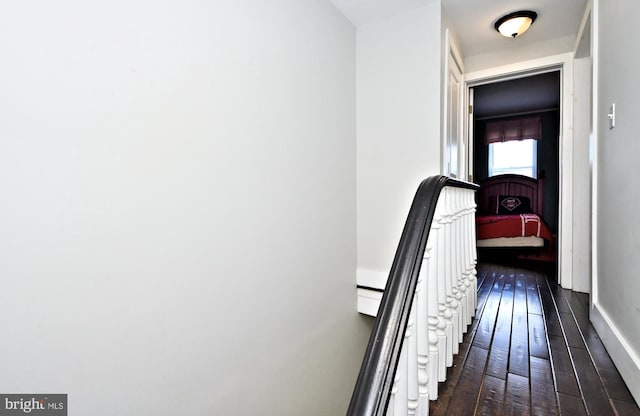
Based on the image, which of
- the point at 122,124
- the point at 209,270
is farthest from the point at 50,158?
the point at 209,270

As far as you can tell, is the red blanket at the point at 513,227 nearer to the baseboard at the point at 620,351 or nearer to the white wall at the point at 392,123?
the white wall at the point at 392,123

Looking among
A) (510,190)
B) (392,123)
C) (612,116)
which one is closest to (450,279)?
(612,116)

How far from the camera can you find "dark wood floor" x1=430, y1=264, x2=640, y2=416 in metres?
1.09

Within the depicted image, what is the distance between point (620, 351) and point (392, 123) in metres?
1.85

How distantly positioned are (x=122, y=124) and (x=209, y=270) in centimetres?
68

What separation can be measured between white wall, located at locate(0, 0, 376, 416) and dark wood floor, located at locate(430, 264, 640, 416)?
96 centimetres

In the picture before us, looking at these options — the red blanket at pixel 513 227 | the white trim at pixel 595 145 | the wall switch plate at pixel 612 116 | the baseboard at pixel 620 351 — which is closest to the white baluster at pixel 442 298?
the baseboard at pixel 620 351

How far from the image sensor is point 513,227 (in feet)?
13.7

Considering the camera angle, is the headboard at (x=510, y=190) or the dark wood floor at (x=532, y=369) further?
the headboard at (x=510, y=190)

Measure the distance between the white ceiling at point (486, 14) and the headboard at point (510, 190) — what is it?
3714mm

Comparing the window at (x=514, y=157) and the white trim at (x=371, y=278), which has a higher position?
the window at (x=514, y=157)

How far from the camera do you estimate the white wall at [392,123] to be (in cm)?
226

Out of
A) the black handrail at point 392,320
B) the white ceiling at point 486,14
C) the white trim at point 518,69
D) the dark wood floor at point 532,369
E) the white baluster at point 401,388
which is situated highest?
the white ceiling at point 486,14

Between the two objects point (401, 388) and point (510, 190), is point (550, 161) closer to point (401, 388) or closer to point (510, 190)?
point (510, 190)
